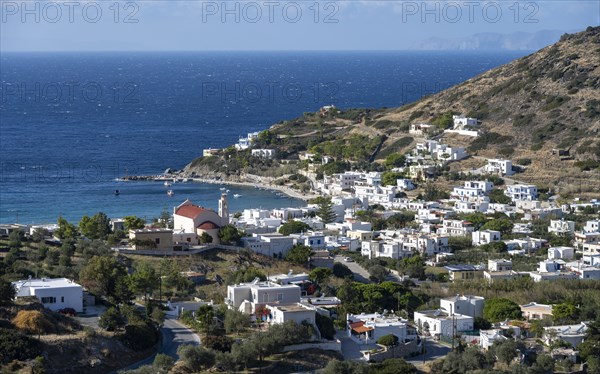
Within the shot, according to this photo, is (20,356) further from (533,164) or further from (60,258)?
(533,164)

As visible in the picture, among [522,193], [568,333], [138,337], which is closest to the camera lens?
[138,337]

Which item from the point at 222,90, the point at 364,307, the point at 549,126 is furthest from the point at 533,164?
the point at 222,90

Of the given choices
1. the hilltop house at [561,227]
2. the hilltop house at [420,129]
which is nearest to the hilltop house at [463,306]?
the hilltop house at [561,227]

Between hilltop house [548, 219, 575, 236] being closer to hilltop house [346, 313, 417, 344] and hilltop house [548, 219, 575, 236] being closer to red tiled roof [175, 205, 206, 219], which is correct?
red tiled roof [175, 205, 206, 219]

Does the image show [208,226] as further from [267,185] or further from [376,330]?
[267,185]

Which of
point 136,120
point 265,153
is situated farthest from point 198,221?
point 136,120

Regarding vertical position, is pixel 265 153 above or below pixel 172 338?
above
